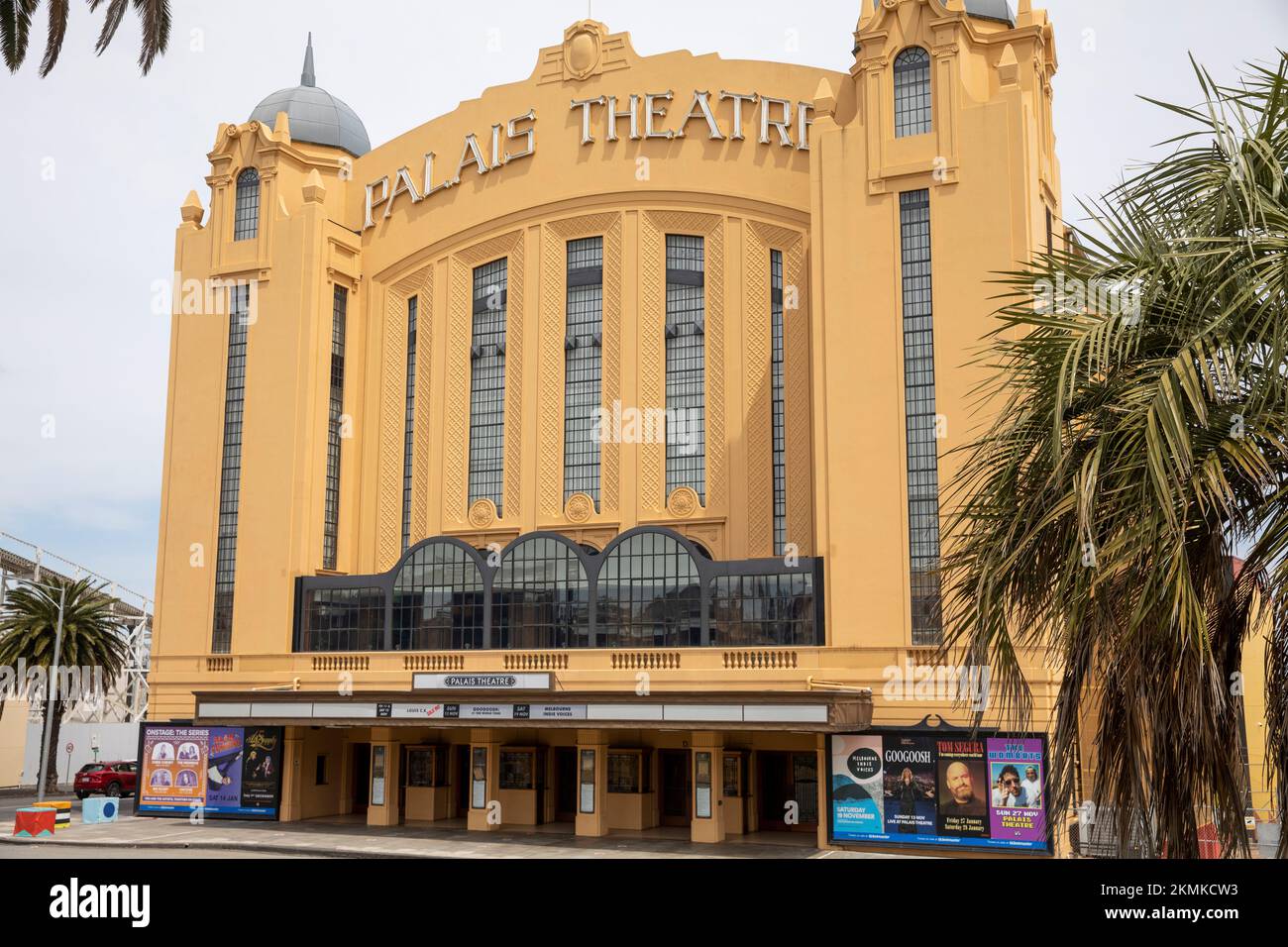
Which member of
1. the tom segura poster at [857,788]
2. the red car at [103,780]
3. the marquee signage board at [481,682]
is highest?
the marquee signage board at [481,682]

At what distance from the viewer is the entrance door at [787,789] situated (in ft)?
131

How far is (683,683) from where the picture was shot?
124 feet

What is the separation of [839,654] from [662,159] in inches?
786

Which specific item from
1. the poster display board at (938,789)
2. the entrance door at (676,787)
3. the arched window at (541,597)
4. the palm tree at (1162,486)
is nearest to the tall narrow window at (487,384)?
the arched window at (541,597)

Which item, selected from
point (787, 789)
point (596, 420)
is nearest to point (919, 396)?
point (596, 420)

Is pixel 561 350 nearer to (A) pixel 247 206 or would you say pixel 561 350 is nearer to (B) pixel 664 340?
(B) pixel 664 340

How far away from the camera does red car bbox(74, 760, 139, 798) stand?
5381cm

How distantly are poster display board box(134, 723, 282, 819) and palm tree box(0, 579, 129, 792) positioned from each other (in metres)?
11.5

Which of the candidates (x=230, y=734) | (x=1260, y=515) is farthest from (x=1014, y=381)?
(x=230, y=734)

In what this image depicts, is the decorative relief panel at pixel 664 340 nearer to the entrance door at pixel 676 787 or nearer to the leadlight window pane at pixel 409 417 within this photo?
the entrance door at pixel 676 787

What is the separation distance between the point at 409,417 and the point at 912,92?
2284cm

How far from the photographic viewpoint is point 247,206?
50.6 metres

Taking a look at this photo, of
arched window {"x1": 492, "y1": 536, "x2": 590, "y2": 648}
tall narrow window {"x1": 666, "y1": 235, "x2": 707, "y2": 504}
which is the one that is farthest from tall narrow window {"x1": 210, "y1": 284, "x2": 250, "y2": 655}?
tall narrow window {"x1": 666, "y1": 235, "x2": 707, "y2": 504}
